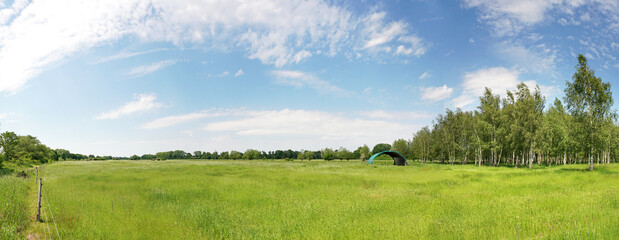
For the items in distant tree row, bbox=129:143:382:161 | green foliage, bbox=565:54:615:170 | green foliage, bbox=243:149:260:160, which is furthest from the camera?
green foliage, bbox=243:149:260:160

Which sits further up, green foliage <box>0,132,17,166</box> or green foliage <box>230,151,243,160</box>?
green foliage <box>0,132,17,166</box>

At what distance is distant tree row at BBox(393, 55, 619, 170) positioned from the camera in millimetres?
35938

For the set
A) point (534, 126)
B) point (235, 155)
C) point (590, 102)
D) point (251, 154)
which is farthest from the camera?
point (235, 155)

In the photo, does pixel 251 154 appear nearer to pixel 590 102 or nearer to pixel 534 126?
pixel 534 126

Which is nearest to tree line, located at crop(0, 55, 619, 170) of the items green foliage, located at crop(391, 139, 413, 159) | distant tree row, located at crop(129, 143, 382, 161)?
green foliage, located at crop(391, 139, 413, 159)

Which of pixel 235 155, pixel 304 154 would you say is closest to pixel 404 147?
pixel 304 154

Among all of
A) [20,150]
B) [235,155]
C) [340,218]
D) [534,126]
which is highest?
[534,126]

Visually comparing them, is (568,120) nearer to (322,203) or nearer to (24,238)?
(322,203)

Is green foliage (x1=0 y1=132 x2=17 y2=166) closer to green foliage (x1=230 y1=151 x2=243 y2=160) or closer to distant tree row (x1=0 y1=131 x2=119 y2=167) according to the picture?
distant tree row (x1=0 y1=131 x2=119 y2=167)

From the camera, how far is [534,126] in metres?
47.8

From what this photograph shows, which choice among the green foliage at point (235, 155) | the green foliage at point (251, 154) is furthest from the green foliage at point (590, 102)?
the green foliage at point (235, 155)

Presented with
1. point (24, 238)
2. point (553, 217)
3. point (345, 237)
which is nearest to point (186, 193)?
point (24, 238)

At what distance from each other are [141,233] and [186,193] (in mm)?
9801

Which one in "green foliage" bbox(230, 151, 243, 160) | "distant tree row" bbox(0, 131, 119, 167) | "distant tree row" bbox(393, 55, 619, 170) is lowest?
"green foliage" bbox(230, 151, 243, 160)
